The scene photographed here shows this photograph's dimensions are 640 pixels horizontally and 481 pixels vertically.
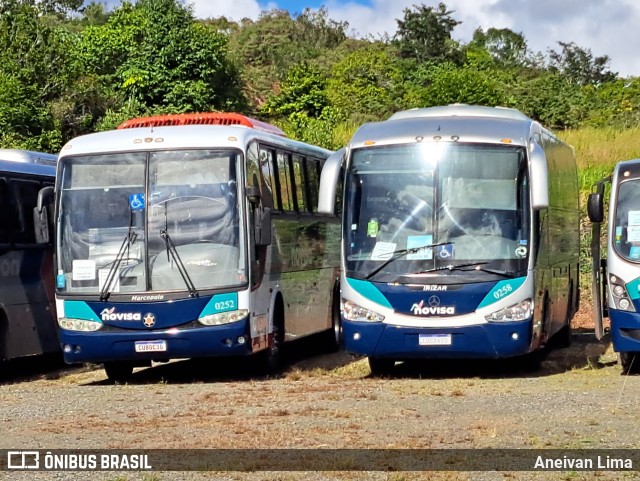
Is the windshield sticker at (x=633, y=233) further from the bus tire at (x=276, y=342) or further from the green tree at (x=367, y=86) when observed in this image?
the green tree at (x=367, y=86)

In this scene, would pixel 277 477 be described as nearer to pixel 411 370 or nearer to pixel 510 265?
pixel 510 265

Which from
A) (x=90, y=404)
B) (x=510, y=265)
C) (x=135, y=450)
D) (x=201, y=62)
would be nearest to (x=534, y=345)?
(x=510, y=265)

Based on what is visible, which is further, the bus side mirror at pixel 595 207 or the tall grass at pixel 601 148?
the tall grass at pixel 601 148

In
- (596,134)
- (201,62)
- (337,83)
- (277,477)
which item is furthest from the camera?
(337,83)

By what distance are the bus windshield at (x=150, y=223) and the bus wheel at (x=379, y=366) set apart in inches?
97.6

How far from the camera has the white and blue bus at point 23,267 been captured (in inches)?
698

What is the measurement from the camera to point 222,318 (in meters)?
16.2

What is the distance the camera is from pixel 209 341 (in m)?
16.2

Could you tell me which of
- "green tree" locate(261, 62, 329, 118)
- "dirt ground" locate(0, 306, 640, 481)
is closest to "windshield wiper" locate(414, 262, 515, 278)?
"dirt ground" locate(0, 306, 640, 481)

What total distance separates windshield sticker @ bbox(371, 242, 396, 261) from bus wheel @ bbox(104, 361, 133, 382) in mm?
4071

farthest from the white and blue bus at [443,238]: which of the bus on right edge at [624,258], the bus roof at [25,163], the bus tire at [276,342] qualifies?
the bus roof at [25,163]

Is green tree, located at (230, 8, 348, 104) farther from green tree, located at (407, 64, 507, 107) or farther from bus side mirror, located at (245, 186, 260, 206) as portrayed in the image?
bus side mirror, located at (245, 186, 260, 206)

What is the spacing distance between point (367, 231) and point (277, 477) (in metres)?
7.63

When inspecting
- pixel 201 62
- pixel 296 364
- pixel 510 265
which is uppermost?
pixel 201 62
